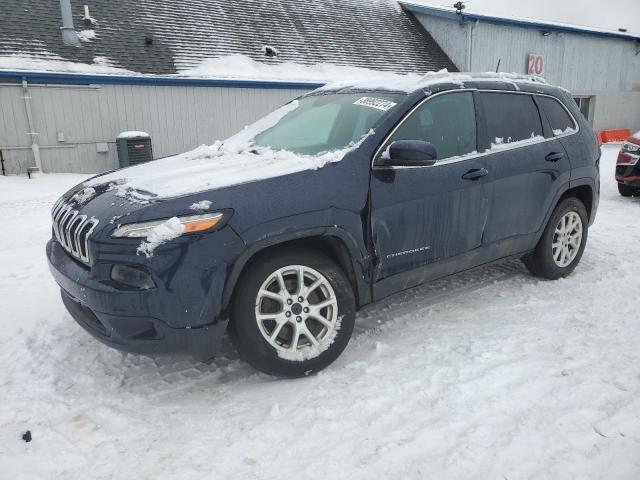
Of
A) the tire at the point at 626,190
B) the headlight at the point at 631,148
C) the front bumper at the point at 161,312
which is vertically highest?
the front bumper at the point at 161,312

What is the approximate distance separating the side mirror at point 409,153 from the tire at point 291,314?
756 millimetres

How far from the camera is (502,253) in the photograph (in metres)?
4.00

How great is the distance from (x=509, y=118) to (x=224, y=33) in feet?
46.3

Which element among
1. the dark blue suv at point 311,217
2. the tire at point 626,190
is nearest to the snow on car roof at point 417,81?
the dark blue suv at point 311,217

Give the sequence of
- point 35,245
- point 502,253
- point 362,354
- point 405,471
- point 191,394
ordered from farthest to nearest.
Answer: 1. point 35,245
2. point 502,253
3. point 362,354
4. point 191,394
5. point 405,471

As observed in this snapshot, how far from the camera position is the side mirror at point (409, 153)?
305 cm

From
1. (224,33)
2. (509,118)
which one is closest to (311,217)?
(509,118)

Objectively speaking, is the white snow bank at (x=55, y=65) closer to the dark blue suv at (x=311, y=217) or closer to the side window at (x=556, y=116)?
the dark blue suv at (x=311, y=217)

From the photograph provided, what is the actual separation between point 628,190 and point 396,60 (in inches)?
474

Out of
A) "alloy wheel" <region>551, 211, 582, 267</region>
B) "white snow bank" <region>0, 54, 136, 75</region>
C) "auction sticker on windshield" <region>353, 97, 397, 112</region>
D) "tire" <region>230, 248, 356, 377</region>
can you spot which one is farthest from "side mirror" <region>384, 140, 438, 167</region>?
"white snow bank" <region>0, 54, 136, 75</region>

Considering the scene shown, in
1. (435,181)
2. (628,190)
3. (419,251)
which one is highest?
(435,181)

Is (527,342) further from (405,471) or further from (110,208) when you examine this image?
(110,208)

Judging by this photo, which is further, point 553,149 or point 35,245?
point 35,245

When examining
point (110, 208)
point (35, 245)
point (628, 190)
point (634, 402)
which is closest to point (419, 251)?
point (634, 402)
